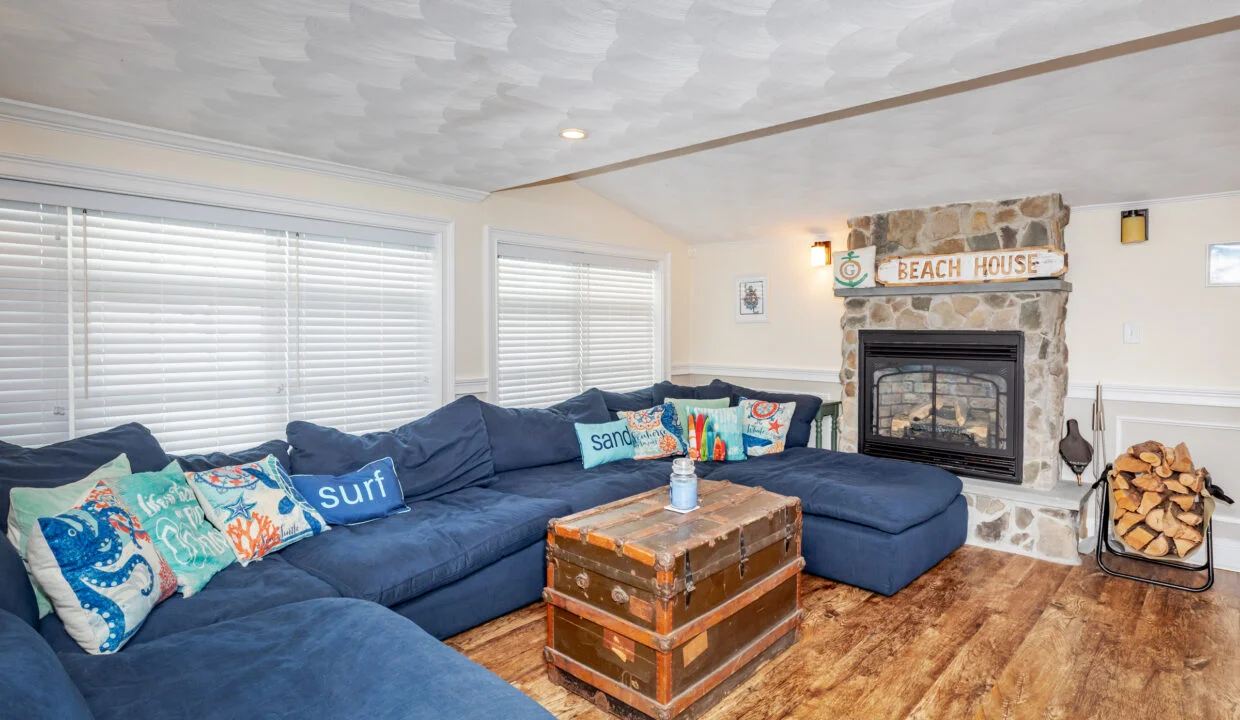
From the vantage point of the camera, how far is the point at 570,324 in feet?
16.1

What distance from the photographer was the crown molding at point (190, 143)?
2609 mm

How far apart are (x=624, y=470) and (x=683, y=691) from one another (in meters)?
1.74

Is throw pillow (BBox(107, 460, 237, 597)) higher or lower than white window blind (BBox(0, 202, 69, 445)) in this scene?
lower

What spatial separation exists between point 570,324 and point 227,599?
10.2 ft

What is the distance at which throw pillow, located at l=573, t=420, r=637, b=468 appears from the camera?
3.97m

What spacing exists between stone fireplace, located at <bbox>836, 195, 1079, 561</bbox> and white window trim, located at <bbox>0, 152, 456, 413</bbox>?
2622 millimetres

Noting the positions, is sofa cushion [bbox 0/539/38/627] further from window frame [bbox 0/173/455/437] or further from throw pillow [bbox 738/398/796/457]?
throw pillow [bbox 738/398/796/457]

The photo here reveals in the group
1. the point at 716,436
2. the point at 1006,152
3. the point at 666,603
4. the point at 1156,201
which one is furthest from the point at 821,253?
the point at 666,603

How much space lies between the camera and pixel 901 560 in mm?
3156

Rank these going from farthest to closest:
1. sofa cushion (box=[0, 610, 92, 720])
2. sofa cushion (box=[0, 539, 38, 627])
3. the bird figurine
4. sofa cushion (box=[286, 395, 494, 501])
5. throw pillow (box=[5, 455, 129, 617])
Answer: the bird figurine < sofa cushion (box=[286, 395, 494, 501]) < throw pillow (box=[5, 455, 129, 617]) < sofa cushion (box=[0, 539, 38, 627]) < sofa cushion (box=[0, 610, 92, 720])

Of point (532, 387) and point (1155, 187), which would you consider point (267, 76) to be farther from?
point (1155, 187)

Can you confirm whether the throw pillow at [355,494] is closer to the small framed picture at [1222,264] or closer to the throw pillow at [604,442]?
the throw pillow at [604,442]

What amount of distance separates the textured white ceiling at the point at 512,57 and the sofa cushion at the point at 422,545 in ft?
5.68

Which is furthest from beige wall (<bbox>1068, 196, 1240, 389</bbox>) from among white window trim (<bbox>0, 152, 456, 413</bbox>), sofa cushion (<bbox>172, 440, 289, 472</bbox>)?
sofa cushion (<bbox>172, 440, 289, 472</bbox>)
